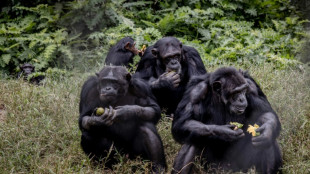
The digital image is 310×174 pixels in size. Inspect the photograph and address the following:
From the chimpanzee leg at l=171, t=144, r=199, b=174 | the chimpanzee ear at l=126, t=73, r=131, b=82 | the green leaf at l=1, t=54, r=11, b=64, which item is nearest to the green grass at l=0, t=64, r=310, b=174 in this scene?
the chimpanzee leg at l=171, t=144, r=199, b=174

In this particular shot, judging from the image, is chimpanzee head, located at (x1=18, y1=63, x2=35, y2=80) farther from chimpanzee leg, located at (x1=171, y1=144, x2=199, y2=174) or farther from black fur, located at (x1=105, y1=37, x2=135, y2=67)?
chimpanzee leg, located at (x1=171, y1=144, x2=199, y2=174)

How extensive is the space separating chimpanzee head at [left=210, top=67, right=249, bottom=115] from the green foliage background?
457 cm

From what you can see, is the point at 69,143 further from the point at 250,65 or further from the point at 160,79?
the point at 250,65

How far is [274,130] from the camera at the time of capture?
5.34m

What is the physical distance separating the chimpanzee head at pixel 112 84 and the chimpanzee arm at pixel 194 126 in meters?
0.84

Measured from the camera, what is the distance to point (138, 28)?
1102 centimetres

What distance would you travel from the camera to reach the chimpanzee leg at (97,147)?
5797mm

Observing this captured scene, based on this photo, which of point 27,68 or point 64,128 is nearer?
point 64,128

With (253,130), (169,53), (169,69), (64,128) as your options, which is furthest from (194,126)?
(64,128)

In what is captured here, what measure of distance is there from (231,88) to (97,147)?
2047 mm

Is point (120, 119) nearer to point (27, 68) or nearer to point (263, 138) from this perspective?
point (263, 138)

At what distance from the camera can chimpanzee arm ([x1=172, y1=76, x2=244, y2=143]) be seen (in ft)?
17.0

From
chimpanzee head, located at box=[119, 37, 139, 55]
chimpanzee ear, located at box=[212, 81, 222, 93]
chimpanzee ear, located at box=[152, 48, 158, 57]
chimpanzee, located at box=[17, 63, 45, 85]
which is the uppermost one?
chimpanzee ear, located at box=[212, 81, 222, 93]

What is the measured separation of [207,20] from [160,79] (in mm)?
4564
